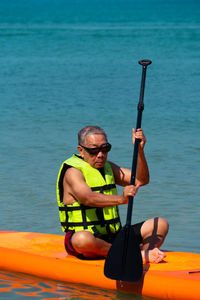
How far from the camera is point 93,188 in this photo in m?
4.81

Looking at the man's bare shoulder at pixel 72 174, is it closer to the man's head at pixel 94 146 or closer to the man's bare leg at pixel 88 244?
the man's head at pixel 94 146

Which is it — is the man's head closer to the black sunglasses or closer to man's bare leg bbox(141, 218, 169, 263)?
the black sunglasses

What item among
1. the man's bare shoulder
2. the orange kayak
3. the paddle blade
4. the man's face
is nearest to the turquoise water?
the orange kayak

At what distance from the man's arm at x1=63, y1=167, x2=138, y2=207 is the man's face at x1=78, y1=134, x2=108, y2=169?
13 cm

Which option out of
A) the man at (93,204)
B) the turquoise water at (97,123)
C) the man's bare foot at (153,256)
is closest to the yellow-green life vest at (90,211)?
the man at (93,204)

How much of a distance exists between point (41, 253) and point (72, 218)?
1.27 feet

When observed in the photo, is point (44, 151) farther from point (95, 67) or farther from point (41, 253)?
point (95, 67)

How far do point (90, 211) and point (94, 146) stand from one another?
0.42 m

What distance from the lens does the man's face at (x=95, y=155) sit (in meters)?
4.79

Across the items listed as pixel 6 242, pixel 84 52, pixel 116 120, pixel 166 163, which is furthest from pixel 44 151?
pixel 84 52

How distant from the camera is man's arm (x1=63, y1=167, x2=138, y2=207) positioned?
14.9 feet

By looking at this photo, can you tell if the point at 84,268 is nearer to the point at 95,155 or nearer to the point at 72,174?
the point at 72,174

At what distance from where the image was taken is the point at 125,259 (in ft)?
15.2

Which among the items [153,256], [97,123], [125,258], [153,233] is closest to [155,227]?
[153,233]
